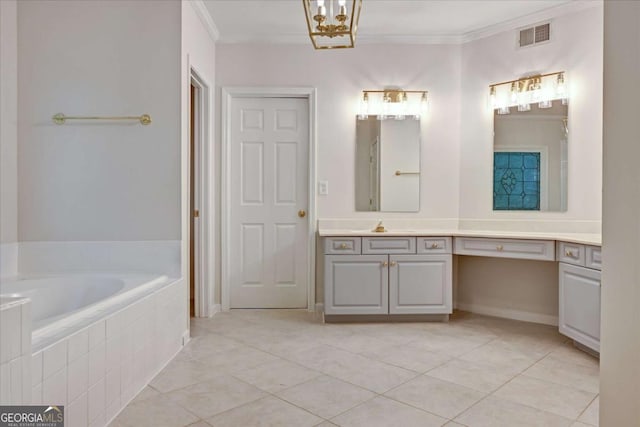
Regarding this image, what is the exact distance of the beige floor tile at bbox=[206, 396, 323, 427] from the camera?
6.38ft

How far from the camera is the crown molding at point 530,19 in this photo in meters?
3.41

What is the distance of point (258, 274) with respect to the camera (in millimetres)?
4109

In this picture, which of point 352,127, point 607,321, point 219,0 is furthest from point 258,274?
point 607,321

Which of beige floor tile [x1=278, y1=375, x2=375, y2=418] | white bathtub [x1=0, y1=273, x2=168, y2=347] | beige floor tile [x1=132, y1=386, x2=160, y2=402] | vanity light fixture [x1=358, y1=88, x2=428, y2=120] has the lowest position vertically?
beige floor tile [x1=278, y1=375, x2=375, y2=418]

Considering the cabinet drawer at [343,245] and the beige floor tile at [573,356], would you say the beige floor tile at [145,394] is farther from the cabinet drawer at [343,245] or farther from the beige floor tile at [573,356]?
the beige floor tile at [573,356]

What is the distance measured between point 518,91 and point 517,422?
2.74 meters

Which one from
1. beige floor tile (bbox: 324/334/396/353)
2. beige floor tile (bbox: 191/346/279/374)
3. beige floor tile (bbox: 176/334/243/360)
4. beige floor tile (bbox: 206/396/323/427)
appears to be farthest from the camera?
beige floor tile (bbox: 324/334/396/353)

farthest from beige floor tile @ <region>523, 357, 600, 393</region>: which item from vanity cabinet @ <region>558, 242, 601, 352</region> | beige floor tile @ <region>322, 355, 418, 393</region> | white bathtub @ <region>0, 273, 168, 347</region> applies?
white bathtub @ <region>0, 273, 168, 347</region>

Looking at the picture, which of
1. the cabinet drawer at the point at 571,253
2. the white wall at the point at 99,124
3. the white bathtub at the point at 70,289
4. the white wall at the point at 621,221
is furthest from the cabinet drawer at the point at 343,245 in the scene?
the white wall at the point at 621,221

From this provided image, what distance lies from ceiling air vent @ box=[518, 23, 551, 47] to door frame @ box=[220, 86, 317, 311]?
1.83 m

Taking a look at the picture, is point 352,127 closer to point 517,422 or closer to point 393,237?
point 393,237

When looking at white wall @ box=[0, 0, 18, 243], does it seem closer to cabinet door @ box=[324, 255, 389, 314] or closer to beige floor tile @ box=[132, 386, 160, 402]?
beige floor tile @ box=[132, 386, 160, 402]

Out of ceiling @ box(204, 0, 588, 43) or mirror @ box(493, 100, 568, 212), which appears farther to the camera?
mirror @ box(493, 100, 568, 212)

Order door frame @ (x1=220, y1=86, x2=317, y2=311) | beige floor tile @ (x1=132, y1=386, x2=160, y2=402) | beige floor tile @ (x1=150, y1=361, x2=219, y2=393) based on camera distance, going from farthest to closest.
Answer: door frame @ (x1=220, y1=86, x2=317, y2=311)
beige floor tile @ (x1=150, y1=361, x2=219, y2=393)
beige floor tile @ (x1=132, y1=386, x2=160, y2=402)
